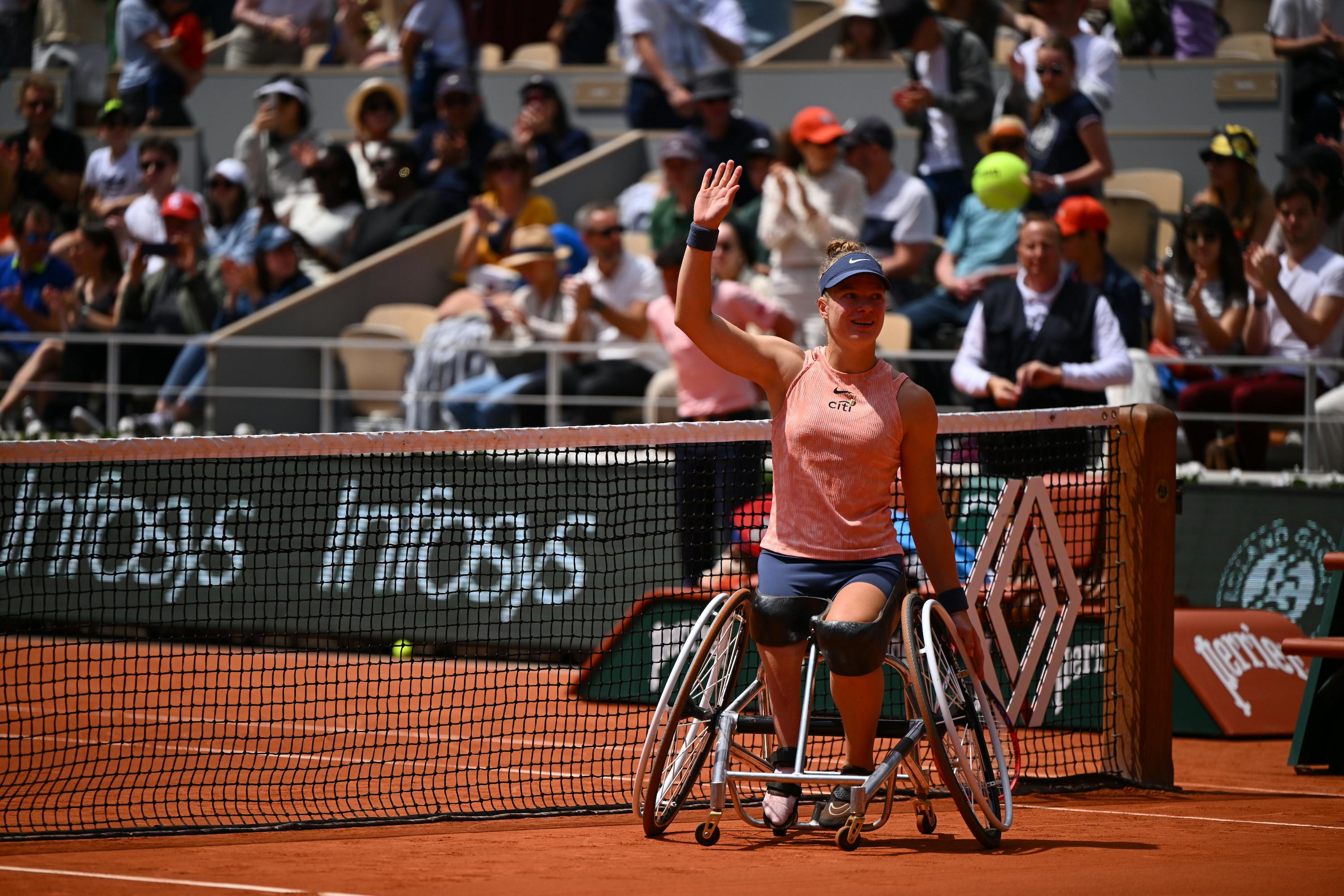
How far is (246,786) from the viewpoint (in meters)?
6.90

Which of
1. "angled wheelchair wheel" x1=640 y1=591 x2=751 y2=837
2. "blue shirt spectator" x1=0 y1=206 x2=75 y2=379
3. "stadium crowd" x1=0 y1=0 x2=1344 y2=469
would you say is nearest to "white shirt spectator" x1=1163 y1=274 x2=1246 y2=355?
"stadium crowd" x1=0 y1=0 x2=1344 y2=469

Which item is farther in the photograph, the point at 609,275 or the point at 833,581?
the point at 609,275

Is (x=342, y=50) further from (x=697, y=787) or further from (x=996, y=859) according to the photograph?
(x=996, y=859)

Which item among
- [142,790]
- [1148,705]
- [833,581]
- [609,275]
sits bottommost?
[142,790]

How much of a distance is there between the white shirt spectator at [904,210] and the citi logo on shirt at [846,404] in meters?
6.42

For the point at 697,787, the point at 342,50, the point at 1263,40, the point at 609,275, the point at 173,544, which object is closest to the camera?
the point at 697,787

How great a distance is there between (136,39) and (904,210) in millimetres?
9333

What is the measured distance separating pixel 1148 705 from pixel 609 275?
6.00 m

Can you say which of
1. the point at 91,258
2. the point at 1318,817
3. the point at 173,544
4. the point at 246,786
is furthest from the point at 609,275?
the point at 1318,817

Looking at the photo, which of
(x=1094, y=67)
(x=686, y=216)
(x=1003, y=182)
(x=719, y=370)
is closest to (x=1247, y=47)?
(x=1094, y=67)

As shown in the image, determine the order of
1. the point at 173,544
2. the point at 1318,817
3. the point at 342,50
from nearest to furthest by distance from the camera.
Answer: the point at 1318,817, the point at 173,544, the point at 342,50

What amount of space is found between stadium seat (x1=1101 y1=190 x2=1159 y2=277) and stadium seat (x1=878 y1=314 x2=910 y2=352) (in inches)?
78.3

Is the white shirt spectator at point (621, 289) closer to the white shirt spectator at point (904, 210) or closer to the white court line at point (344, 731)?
the white shirt spectator at point (904, 210)

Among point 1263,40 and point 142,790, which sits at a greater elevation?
point 1263,40
